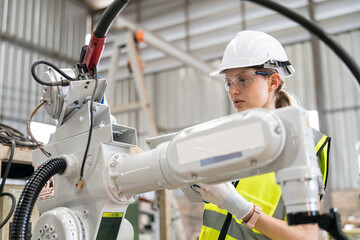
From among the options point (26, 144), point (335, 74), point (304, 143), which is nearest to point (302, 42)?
point (335, 74)

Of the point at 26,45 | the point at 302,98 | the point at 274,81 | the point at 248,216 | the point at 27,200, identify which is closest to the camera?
the point at 27,200

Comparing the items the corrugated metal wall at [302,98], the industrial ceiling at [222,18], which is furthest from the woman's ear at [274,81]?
the industrial ceiling at [222,18]

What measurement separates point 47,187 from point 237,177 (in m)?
0.45

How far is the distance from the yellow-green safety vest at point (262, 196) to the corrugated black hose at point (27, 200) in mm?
526

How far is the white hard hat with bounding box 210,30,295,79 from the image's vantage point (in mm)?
1175

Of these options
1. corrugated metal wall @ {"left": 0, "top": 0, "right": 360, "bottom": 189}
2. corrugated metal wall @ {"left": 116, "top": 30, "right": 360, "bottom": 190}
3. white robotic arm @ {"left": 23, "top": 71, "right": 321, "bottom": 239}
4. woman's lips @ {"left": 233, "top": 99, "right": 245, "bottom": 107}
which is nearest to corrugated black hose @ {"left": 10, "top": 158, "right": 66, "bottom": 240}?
white robotic arm @ {"left": 23, "top": 71, "right": 321, "bottom": 239}

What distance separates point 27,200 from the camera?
2.40 ft

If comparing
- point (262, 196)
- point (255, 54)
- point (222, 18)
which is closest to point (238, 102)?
point (255, 54)

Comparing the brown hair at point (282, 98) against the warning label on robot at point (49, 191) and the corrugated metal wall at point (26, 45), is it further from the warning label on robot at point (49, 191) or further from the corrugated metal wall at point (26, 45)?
the corrugated metal wall at point (26, 45)

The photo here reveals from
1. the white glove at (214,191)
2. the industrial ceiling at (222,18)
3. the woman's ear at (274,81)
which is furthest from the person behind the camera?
the industrial ceiling at (222,18)

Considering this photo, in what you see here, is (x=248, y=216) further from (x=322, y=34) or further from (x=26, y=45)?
(x=26, y=45)

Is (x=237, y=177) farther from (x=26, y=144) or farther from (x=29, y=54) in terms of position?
(x=29, y=54)

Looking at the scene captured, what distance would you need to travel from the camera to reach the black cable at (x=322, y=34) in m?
0.88

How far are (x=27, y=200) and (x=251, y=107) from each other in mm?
677
